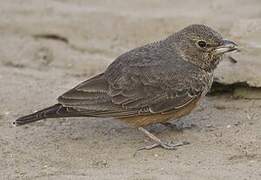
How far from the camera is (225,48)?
25.2ft

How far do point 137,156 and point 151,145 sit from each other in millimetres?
291

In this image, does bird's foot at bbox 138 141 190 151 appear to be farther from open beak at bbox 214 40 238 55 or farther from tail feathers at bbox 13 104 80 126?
open beak at bbox 214 40 238 55

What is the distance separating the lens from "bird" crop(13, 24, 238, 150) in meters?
7.53

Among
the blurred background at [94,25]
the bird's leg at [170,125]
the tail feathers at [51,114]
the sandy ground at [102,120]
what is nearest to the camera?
the sandy ground at [102,120]

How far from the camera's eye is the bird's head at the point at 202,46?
304 inches

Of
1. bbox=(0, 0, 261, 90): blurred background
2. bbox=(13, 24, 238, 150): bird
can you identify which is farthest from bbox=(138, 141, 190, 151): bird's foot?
bbox=(0, 0, 261, 90): blurred background

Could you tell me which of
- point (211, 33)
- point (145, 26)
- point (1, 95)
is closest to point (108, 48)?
point (145, 26)

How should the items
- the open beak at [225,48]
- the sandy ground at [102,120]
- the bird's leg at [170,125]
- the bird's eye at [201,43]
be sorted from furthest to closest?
the bird's leg at [170,125]
the bird's eye at [201,43]
the open beak at [225,48]
the sandy ground at [102,120]

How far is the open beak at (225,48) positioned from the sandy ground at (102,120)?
2.17 feet

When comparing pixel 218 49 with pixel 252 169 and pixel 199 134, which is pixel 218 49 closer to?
pixel 199 134

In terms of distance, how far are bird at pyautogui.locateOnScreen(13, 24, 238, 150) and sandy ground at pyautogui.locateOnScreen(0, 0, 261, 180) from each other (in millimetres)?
310

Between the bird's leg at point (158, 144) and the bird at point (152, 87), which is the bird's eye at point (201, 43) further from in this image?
the bird's leg at point (158, 144)

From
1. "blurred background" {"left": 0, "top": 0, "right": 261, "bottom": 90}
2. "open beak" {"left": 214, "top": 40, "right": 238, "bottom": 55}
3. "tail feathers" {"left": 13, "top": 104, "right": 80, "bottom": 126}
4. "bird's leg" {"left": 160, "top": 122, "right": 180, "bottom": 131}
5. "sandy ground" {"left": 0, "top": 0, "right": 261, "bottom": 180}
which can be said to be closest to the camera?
"sandy ground" {"left": 0, "top": 0, "right": 261, "bottom": 180}

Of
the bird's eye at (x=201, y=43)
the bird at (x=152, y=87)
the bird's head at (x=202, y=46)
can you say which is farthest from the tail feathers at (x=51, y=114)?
the bird's eye at (x=201, y=43)
